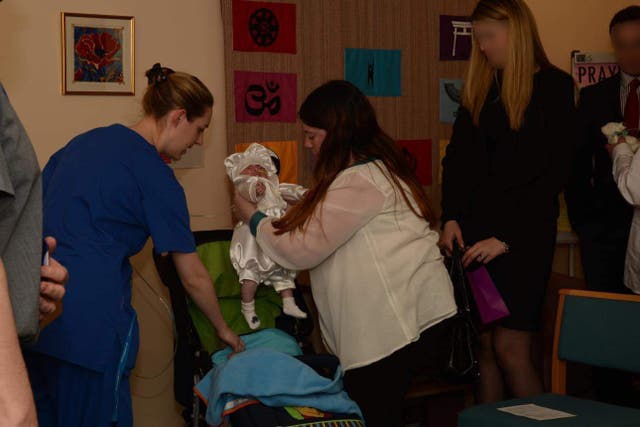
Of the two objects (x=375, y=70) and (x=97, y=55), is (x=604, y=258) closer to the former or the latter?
(x=375, y=70)

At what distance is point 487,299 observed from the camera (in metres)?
2.69

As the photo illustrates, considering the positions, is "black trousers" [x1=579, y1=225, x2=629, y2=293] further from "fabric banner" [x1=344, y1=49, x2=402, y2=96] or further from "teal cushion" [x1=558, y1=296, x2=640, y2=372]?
"fabric banner" [x1=344, y1=49, x2=402, y2=96]

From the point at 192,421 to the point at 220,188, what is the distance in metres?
1.05

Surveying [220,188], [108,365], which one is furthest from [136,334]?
[220,188]

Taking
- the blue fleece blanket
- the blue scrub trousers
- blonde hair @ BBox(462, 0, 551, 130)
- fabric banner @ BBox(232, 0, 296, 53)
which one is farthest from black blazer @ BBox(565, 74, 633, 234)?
the blue scrub trousers

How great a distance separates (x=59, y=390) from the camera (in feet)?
6.77

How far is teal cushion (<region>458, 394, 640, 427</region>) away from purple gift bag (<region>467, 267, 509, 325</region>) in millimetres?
320

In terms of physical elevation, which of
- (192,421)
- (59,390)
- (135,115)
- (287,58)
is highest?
(287,58)

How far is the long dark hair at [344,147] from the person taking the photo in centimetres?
231

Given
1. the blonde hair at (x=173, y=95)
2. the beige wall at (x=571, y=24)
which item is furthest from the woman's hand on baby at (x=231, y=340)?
the beige wall at (x=571, y=24)

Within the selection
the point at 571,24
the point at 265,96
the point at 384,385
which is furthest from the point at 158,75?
the point at 571,24

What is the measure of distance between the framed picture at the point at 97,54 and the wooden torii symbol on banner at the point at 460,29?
1.53 meters

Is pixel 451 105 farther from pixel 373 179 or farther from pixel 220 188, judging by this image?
pixel 373 179

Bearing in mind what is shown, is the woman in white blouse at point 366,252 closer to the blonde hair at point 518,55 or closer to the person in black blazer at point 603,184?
the blonde hair at point 518,55
